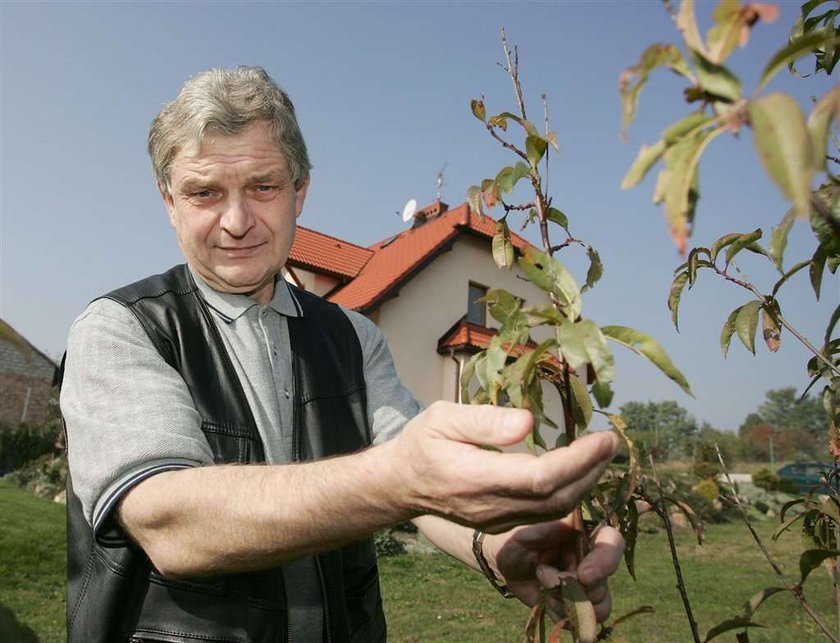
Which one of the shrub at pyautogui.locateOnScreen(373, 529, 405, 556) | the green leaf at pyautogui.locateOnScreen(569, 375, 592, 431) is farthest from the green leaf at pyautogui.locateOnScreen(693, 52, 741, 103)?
the shrub at pyautogui.locateOnScreen(373, 529, 405, 556)

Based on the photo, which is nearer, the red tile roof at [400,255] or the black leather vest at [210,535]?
the black leather vest at [210,535]

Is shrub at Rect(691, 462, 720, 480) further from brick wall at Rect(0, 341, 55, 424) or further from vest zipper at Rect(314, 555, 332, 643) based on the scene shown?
vest zipper at Rect(314, 555, 332, 643)

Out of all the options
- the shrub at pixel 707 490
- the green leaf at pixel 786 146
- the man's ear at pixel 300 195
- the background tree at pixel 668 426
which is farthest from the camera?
the background tree at pixel 668 426

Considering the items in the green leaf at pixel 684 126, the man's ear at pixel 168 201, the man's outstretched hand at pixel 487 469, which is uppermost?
the man's ear at pixel 168 201

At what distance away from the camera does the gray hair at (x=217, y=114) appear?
2.11 meters

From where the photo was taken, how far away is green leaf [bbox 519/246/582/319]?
47.2 inches

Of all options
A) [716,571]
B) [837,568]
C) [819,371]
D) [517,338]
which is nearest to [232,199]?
[517,338]

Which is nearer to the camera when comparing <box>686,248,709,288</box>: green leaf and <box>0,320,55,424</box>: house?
<box>686,248,709,288</box>: green leaf

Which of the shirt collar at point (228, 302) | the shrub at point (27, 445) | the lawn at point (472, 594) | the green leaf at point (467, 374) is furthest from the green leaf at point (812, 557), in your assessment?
the shrub at point (27, 445)

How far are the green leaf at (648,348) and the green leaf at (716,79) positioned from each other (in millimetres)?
465

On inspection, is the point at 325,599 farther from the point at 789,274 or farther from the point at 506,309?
the point at 789,274

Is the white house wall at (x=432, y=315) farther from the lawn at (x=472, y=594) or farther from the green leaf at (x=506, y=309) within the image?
the green leaf at (x=506, y=309)

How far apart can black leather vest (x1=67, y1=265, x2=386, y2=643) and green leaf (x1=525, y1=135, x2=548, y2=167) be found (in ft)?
3.53

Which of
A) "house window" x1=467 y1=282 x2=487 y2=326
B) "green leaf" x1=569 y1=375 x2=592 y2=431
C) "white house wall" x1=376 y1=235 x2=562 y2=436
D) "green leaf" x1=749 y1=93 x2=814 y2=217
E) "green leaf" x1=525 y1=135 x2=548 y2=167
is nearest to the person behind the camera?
"green leaf" x1=749 y1=93 x2=814 y2=217
